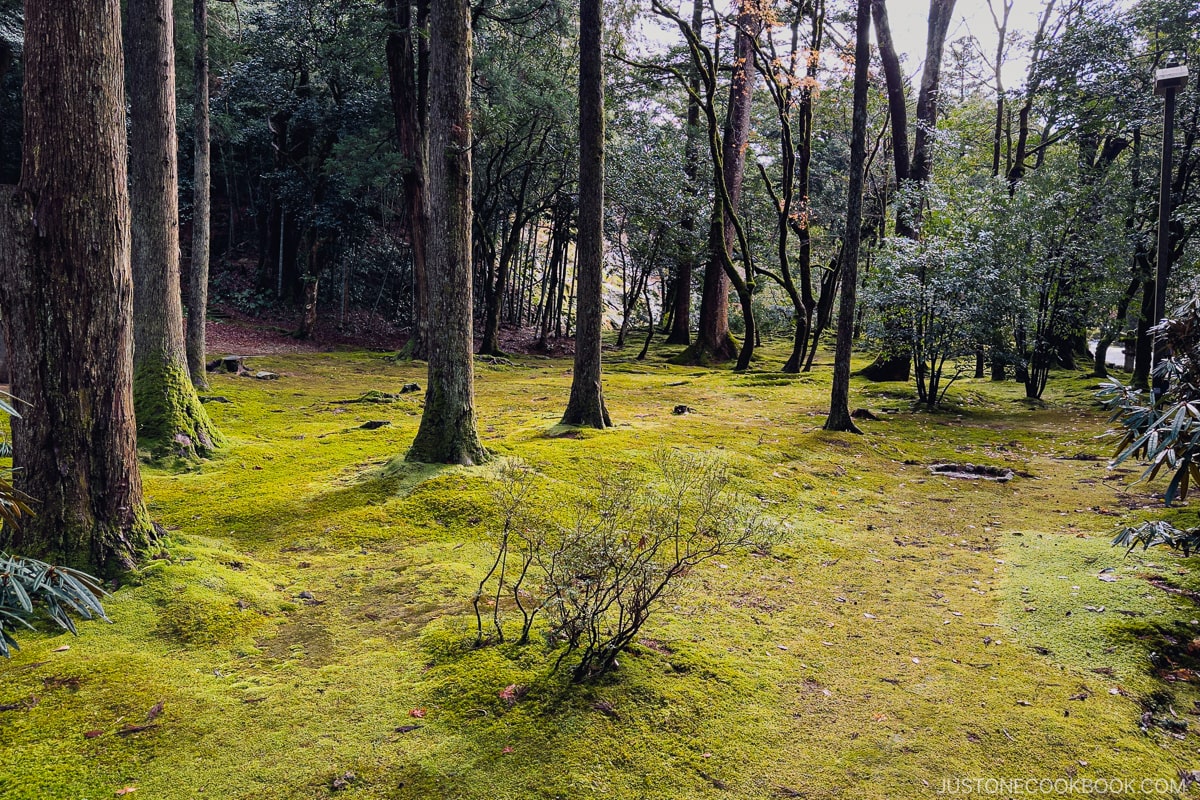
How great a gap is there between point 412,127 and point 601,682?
15157 millimetres

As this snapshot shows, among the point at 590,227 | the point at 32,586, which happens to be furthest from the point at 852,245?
the point at 32,586

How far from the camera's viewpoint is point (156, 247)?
6.57 m

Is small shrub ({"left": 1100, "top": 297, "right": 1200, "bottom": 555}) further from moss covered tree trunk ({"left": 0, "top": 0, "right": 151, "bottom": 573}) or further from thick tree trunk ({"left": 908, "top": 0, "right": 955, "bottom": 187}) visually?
thick tree trunk ({"left": 908, "top": 0, "right": 955, "bottom": 187})

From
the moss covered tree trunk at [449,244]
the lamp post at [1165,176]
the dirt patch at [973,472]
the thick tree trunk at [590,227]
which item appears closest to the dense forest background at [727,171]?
the lamp post at [1165,176]

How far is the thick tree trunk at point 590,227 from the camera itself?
296 inches

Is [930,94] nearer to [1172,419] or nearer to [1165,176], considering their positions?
[1165,176]

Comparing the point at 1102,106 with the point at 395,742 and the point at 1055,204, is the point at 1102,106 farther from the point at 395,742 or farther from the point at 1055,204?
the point at 395,742

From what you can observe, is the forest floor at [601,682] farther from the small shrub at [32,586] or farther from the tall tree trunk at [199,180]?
the tall tree trunk at [199,180]

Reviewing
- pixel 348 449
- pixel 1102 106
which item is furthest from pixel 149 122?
pixel 1102 106

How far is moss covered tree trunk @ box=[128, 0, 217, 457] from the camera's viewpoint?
633 centimetres

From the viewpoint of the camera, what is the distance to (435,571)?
4.42m

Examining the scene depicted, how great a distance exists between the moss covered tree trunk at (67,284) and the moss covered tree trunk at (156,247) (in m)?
2.93

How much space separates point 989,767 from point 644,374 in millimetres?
13250

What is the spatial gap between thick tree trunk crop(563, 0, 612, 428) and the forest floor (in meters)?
1.26
